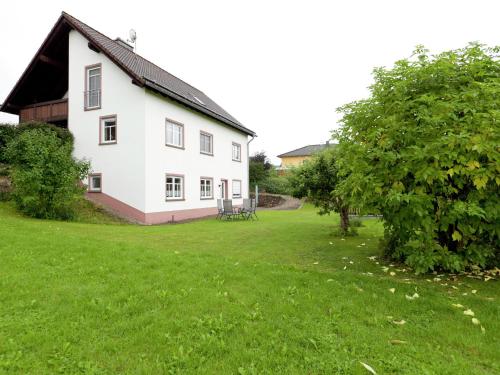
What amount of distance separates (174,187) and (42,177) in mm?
6359

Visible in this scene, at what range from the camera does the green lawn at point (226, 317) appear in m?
2.61

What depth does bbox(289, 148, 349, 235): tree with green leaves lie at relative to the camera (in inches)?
367

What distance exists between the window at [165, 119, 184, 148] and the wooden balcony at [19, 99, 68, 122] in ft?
17.9

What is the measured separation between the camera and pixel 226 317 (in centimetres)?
339

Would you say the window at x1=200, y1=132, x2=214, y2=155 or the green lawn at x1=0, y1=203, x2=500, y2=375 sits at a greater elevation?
the window at x1=200, y1=132, x2=214, y2=155

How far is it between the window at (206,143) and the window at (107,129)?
17.4 feet

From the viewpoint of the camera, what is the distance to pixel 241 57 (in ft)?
82.4

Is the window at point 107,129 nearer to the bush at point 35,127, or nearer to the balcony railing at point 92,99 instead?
the balcony railing at point 92,99

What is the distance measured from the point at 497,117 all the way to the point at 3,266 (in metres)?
7.35

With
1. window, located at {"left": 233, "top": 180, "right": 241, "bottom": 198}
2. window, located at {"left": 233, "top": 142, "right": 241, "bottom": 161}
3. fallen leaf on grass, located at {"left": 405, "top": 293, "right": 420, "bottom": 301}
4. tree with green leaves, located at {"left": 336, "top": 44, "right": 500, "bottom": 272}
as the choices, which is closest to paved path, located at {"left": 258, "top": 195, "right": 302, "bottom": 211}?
window, located at {"left": 233, "top": 180, "right": 241, "bottom": 198}

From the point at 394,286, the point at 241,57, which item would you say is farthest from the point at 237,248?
the point at 241,57

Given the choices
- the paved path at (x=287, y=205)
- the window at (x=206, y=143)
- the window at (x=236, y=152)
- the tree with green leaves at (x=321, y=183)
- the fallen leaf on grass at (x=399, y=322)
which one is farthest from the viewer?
the paved path at (x=287, y=205)

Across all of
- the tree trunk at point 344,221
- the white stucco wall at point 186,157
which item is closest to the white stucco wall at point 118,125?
the white stucco wall at point 186,157

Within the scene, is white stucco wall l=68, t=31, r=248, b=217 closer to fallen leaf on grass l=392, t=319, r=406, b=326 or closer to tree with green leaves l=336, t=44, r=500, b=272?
tree with green leaves l=336, t=44, r=500, b=272
